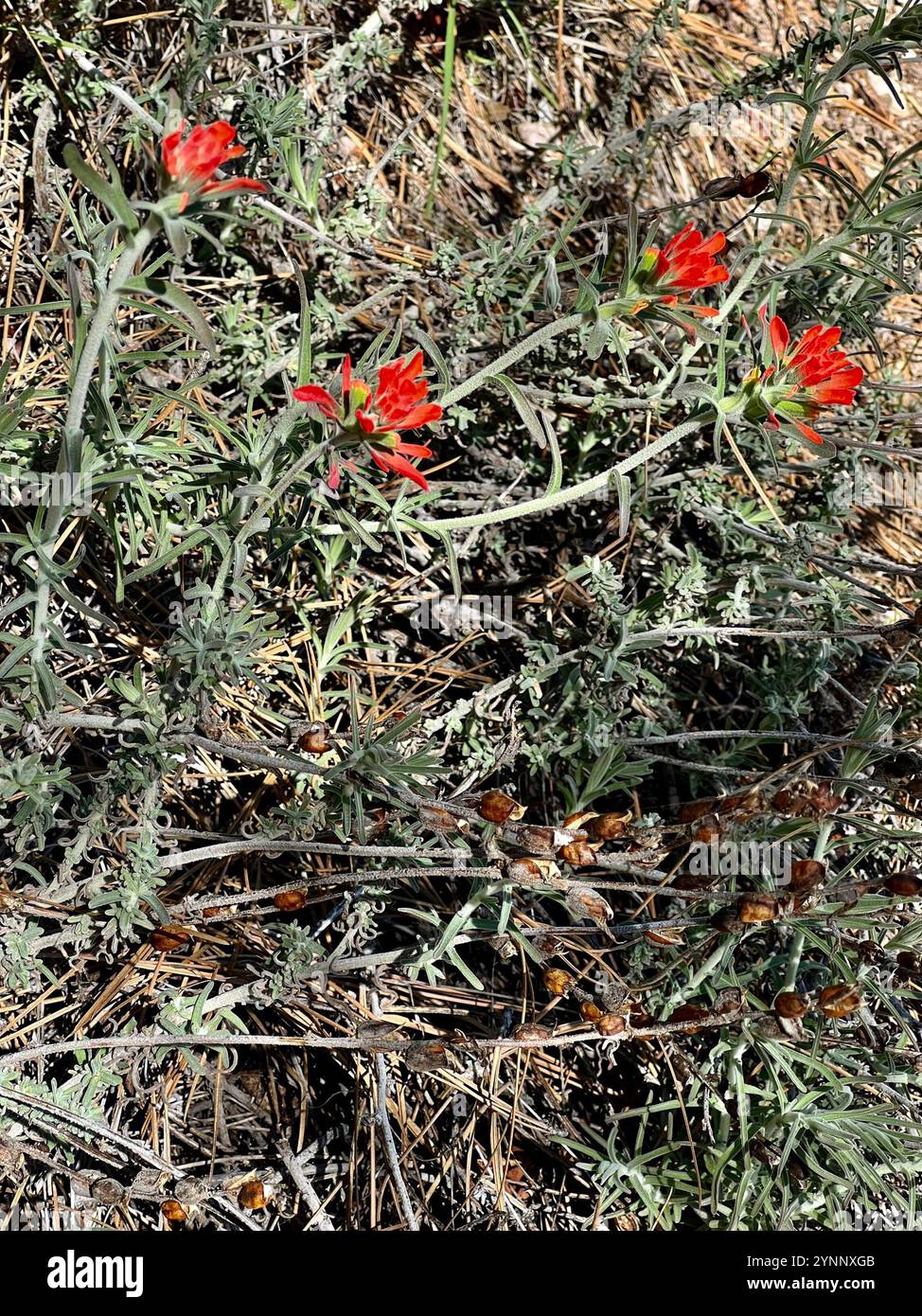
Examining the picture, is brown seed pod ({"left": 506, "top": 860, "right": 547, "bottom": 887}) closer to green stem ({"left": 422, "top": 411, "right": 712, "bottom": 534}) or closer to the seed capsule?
the seed capsule

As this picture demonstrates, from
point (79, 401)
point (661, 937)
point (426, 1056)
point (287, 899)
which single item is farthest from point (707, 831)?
point (79, 401)

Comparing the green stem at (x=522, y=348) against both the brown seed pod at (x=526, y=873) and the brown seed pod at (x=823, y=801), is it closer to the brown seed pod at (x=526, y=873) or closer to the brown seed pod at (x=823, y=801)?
the brown seed pod at (x=526, y=873)

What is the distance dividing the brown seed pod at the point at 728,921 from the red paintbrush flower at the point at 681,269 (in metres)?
1.15

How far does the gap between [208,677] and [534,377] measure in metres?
1.28

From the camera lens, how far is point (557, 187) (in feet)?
9.20

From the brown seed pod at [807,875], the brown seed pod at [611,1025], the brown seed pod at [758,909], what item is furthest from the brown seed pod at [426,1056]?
the brown seed pod at [807,875]

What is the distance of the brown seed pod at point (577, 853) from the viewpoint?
6.00ft

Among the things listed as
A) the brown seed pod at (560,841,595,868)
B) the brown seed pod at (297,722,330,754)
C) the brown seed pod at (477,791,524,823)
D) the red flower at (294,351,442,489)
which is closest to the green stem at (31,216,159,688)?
the red flower at (294,351,442,489)

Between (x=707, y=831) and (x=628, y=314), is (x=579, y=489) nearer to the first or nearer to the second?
(x=628, y=314)

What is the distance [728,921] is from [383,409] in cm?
115

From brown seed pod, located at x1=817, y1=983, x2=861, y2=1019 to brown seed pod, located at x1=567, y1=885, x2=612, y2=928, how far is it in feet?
1.58

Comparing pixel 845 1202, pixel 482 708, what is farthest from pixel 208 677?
pixel 845 1202

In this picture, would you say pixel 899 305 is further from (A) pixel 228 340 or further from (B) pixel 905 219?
(A) pixel 228 340

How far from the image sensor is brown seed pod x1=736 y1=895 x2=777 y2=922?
1853 millimetres
